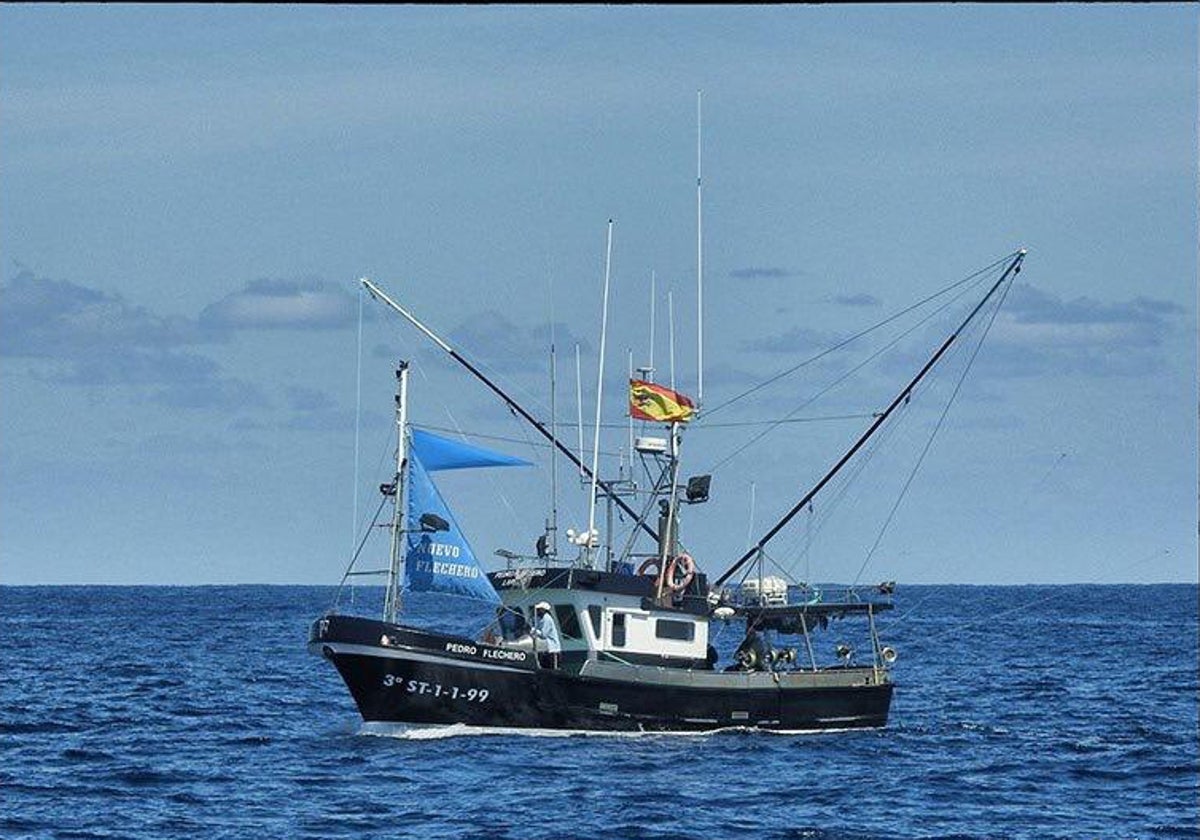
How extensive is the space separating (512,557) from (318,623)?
607 centimetres

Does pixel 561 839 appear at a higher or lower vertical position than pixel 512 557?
lower

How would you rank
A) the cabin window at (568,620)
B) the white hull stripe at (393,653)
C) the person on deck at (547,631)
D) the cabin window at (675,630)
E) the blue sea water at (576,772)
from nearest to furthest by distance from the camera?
the blue sea water at (576,772), the white hull stripe at (393,653), the person on deck at (547,631), the cabin window at (568,620), the cabin window at (675,630)

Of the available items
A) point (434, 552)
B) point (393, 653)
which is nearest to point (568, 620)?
point (434, 552)

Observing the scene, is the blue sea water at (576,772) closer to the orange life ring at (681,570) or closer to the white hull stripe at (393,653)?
the white hull stripe at (393,653)

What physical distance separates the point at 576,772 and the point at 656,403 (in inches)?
420

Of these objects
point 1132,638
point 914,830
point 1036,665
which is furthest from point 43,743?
point 1132,638

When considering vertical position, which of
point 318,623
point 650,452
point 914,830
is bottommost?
point 914,830

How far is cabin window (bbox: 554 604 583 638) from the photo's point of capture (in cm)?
4844

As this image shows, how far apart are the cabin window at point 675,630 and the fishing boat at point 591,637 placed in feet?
0.11

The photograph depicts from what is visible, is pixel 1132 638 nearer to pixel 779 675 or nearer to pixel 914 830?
pixel 779 675

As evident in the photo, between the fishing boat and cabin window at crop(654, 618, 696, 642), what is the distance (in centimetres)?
3

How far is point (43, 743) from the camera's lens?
50.8 metres

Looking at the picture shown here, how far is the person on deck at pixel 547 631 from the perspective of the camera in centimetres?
4829

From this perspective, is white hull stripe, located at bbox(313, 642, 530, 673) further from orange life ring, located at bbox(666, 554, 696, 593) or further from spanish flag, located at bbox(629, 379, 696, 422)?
spanish flag, located at bbox(629, 379, 696, 422)
